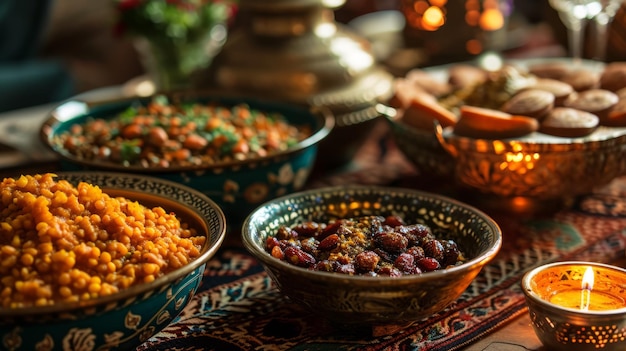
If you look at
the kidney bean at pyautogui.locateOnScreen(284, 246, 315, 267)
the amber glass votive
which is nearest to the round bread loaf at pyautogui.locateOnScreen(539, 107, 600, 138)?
the amber glass votive

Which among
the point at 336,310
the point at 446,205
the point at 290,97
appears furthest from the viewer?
the point at 290,97

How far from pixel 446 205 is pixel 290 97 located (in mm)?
634

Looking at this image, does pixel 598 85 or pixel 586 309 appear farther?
pixel 598 85

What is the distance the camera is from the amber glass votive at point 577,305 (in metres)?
1.00

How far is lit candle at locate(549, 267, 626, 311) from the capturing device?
1.10m

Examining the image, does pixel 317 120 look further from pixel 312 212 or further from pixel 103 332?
pixel 103 332

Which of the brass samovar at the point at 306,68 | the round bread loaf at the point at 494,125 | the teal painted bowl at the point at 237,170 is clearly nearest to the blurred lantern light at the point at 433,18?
the brass samovar at the point at 306,68

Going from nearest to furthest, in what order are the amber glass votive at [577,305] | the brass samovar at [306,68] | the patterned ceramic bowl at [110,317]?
the patterned ceramic bowl at [110,317] → the amber glass votive at [577,305] → the brass samovar at [306,68]

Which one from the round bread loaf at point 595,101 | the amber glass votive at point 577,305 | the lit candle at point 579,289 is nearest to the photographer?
the amber glass votive at point 577,305

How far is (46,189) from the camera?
1.08 m

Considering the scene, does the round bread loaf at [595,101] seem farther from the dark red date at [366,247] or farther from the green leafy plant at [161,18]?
the green leafy plant at [161,18]

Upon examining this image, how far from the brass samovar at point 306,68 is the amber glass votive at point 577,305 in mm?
764

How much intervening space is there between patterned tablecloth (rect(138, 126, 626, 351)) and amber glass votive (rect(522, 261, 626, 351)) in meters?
0.12

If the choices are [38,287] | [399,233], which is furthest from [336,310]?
[38,287]
